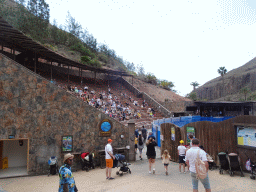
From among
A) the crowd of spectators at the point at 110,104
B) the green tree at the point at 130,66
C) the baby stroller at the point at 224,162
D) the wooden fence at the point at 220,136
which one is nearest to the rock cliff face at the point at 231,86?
the green tree at the point at 130,66

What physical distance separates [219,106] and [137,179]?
A: 2616 centimetres

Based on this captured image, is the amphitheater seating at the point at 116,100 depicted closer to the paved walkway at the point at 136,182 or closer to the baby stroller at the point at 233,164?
the paved walkway at the point at 136,182

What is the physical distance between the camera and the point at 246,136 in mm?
7355

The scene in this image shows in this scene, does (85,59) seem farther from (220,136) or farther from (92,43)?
(220,136)

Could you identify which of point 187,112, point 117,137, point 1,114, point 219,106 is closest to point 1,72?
point 1,114

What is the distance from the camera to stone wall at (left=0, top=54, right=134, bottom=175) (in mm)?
8594

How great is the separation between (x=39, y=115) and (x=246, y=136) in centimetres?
911

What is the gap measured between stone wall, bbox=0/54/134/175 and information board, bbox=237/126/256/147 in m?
6.73

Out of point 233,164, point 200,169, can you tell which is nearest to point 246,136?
point 233,164

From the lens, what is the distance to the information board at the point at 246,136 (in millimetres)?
7102

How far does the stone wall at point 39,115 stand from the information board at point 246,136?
6729 mm

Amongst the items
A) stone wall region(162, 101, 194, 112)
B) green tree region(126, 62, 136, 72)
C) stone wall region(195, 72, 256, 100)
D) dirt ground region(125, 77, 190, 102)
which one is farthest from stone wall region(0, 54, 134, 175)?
stone wall region(195, 72, 256, 100)

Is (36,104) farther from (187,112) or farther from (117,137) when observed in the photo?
(187,112)

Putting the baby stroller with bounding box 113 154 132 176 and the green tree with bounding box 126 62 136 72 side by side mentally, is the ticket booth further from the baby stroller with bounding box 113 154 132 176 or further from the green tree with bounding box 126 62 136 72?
the green tree with bounding box 126 62 136 72
